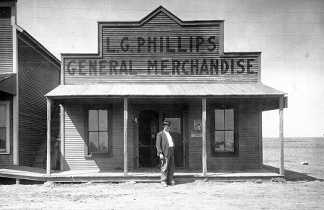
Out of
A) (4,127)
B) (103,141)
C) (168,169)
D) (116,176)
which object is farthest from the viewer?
(103,141)

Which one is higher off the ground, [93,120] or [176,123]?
[93,120]

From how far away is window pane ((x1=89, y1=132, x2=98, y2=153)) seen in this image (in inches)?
598

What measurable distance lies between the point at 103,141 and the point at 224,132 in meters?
4.47

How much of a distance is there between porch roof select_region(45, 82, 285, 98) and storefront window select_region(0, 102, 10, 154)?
224 cm

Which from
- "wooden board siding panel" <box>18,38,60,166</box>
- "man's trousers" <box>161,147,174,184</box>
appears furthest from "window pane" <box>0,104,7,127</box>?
"man's trousers" <box>161,147,174,184</box>

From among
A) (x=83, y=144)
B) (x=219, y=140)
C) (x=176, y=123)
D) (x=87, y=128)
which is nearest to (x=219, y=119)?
(x=219, y=140)

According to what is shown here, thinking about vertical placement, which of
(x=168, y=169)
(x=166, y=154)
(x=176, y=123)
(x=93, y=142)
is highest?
(x=176, y=123)

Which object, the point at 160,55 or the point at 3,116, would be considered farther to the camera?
the point at 160,55

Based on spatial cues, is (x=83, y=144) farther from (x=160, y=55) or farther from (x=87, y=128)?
(x=160, y=55)

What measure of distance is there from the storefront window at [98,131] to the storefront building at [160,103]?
0.12ft

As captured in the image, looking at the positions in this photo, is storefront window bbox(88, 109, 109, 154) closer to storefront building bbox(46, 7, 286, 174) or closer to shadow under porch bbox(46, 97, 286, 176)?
storefront building bbox(46, 7, 286, 174)

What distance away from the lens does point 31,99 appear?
1700 centimetres

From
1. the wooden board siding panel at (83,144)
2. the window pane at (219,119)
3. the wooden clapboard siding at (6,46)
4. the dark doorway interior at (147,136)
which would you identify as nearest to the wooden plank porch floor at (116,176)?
the wooden board siding panel at (83,144)

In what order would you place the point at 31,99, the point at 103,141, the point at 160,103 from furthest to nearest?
the point at 31,99 → the point at 160,103 → the point at 103,141
